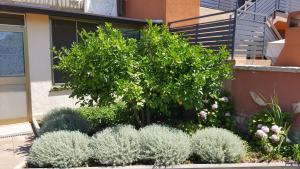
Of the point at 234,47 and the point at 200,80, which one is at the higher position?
the point at 234,47

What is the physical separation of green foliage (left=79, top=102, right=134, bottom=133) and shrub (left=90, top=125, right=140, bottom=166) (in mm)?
1555

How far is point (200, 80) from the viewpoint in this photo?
551 centimetres

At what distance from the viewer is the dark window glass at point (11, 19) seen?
7342mm

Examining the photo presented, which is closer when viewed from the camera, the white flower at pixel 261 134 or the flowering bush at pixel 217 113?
the white flower at pixel 261 134

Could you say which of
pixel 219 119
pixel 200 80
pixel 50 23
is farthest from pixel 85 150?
pixel 50 23

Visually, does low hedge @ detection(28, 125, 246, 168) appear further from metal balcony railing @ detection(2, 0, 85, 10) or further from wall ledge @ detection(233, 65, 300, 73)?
metal balcony railing @ detection(2, 0, 85, 10)

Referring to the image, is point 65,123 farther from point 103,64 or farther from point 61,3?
point 61,3

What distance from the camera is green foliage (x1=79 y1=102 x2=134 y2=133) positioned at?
695 cm

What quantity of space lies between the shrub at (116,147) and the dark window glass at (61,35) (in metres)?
3.82

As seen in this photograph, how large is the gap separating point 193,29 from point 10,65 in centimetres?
524

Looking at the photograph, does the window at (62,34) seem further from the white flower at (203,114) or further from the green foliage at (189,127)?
the white flower at (203,114)

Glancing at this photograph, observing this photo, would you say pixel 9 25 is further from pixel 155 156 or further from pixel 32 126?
pixel 155 156

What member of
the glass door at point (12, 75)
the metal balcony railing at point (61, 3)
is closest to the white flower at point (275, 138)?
the glass door at point (12, 75)

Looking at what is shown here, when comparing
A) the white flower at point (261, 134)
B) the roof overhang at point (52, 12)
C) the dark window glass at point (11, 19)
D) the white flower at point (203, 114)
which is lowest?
the white flower at point (261, 134)
